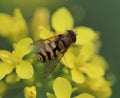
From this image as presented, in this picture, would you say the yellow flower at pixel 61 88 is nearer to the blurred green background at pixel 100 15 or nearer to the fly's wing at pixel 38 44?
the fly's wing at pixel 38 44

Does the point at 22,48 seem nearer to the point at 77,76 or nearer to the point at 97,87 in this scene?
the point at 77,76

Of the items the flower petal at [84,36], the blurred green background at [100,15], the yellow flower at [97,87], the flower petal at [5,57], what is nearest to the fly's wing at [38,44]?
the flower petal at [5,57]

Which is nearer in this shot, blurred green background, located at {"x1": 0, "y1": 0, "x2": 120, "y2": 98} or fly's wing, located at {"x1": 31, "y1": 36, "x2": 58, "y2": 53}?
fly's wing, located at {"x1": 31, "y1": 36, "x2": 58, "y2": 53}

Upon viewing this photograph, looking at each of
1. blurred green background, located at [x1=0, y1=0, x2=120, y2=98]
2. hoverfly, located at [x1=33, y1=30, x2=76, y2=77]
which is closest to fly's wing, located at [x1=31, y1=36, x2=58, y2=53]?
hoverfly, located at [x1=33, y1=30, x2=76, y2=77]

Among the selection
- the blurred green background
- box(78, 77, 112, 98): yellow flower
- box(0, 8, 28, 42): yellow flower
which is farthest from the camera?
the blurred green background

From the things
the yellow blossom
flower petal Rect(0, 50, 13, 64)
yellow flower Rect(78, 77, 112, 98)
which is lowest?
yellow flower Rect(78, 77, 112, 98)

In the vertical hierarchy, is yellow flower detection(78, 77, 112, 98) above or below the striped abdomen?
below

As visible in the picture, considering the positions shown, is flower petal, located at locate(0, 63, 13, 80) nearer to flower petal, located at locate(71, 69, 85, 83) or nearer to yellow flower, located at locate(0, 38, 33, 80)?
yellow flower, located at locate(0, 38, 33, 80)
